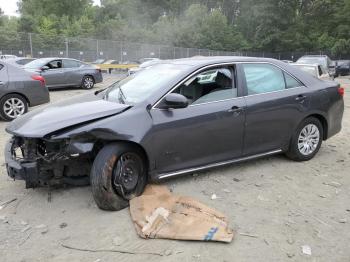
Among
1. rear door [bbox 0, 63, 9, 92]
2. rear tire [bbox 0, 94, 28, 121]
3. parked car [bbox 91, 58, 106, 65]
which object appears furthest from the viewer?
parked car [bbox 91, 58, 106, 65]

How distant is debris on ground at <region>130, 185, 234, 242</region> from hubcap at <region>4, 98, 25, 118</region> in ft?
19.1

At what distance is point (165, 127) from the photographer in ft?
15.4

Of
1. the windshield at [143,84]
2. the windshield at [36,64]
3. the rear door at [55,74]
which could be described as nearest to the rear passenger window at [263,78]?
the windshield at [143,84]

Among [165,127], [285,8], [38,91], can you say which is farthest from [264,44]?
[165,127]

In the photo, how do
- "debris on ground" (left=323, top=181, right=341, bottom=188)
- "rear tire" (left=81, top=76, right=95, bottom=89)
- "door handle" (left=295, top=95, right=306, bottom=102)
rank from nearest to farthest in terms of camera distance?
"debris on ground" (left=323, top=181, right=341, bottom=188) → "door handle" (left=295, top=95, right=306, bottom=102) → "rear tire" (left=81, top=76, right=95, bottom=89)

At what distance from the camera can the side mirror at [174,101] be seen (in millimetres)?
4680

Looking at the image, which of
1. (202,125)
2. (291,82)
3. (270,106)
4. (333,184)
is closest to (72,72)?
(291,82)

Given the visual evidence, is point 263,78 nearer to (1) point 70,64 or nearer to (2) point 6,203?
(2) point 6,203

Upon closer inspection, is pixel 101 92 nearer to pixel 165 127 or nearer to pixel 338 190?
pixel 165 127

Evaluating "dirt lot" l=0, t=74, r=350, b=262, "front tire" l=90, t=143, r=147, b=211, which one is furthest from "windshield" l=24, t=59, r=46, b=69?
"front tire" l=90, t=143, r=147, b=211

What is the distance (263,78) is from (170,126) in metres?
1.71

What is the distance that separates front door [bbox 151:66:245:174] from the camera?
15.6 feet

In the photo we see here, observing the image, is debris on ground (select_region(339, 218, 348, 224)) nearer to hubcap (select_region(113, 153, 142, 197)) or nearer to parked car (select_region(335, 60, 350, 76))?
hubcap (select_region(113, 153, 142, 197))

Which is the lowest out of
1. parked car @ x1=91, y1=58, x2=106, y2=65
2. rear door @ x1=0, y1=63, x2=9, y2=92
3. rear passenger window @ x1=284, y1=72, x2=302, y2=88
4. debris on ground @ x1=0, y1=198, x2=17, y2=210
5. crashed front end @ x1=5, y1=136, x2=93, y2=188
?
parked car @ x1=91, y1=58, x2=106, y2=65
